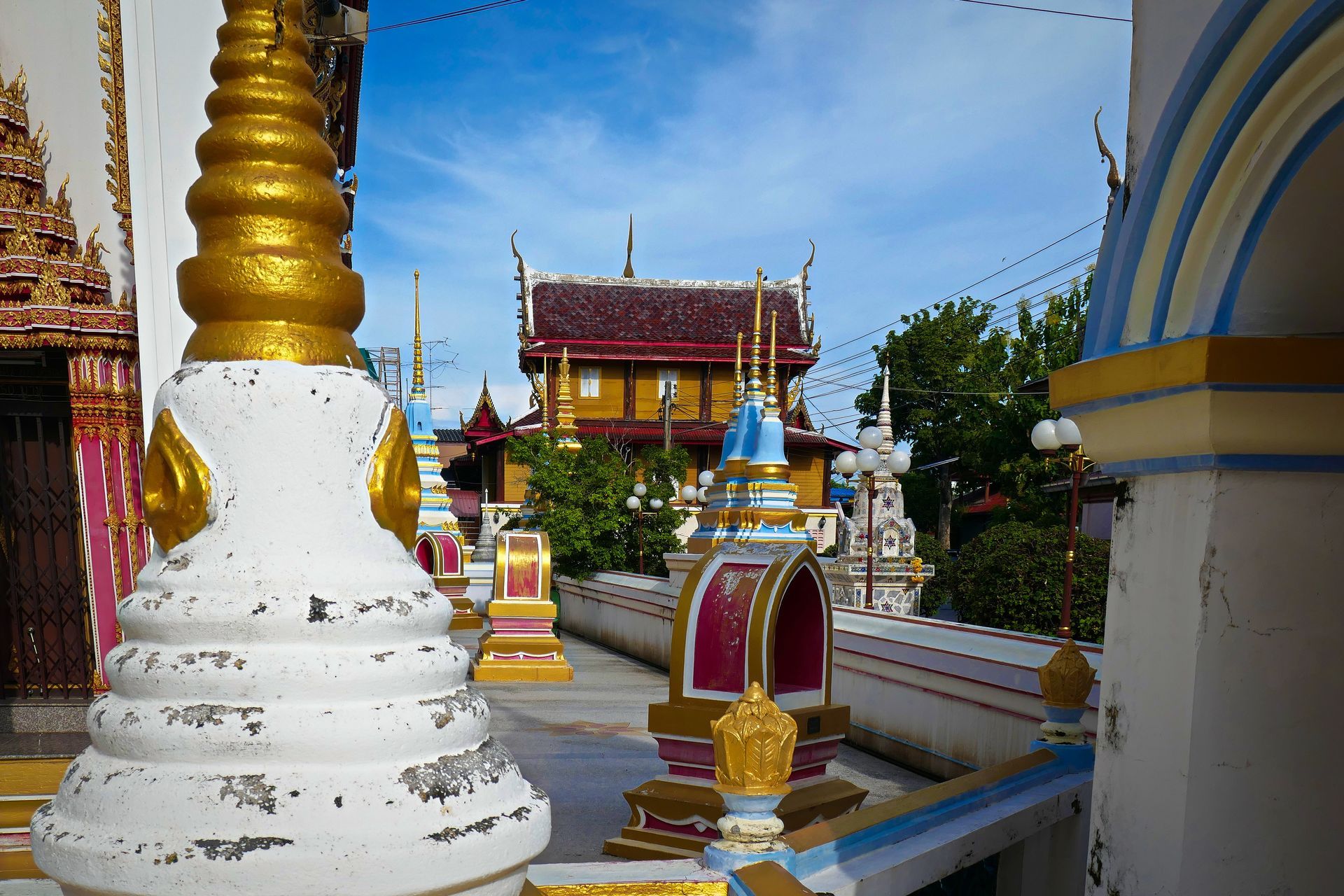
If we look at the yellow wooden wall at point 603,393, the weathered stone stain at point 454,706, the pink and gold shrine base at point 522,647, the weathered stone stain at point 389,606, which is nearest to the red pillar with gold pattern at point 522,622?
the pink and gold shrine base at point 522,647

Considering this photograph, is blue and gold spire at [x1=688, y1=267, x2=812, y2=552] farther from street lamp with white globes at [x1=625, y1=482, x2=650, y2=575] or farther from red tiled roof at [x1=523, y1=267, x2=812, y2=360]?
red tiled roof at [x1=523, y1=267, x2=812, y2=360]

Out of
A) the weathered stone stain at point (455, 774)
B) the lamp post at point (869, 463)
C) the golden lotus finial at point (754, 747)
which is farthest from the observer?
the lamp post at point (869, 463)

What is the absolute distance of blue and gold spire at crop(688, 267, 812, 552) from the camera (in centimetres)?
605

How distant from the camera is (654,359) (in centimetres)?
2991

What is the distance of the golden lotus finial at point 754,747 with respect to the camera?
2715 millimetres

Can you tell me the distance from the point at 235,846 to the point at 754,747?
1.68 m

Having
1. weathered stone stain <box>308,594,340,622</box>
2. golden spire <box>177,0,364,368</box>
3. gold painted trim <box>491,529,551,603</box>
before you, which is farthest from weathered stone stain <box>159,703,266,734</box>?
gold painted trim <box>491,529,551,603</box>

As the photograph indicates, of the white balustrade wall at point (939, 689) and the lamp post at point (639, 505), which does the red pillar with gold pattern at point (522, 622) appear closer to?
the white balustrade wall at point (939, 689)

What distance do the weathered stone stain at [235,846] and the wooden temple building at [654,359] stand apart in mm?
26760

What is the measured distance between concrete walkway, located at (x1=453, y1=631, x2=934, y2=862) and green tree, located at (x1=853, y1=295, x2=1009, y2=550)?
21.5 metres

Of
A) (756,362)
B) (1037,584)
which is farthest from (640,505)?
(756,362)

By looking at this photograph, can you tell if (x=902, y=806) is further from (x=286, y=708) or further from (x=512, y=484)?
(x=512, y=484)

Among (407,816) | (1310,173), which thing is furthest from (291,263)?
(1310,173)

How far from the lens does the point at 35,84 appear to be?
6.77 meters
